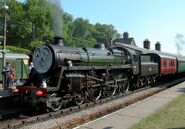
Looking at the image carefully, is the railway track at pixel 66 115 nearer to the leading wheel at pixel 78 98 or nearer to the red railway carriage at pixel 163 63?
the leading wheel at pixel 78 98

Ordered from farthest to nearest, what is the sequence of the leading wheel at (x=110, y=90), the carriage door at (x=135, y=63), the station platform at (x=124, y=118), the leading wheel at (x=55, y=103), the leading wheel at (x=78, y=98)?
the carriage door at (x=135, y=63)
the leading wheel at (x=110, y=90)
the leading wheel at (x=78, y=98)
the leading wheel at (x=55, y=103)
the station platform at (x=124, y=118)

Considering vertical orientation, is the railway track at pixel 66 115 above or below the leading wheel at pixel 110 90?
below

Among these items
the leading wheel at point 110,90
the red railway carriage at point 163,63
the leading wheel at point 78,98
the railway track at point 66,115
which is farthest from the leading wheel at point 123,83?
the red railway carriage at point 163,63

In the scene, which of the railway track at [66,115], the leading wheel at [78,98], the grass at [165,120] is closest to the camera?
the grass at [165,120]

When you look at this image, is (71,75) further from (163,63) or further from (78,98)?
(163,63)

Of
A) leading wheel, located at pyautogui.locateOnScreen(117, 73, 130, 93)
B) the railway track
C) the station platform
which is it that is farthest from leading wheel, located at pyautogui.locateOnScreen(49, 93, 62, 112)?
leading wheel, located at pyautogui.locateOnScreen(117, 73, 130, 93)

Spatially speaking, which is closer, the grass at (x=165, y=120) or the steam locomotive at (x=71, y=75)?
the grass at (x=165, y=120)

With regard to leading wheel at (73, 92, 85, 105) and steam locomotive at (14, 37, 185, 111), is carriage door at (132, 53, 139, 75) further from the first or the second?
leading wheel at (73, 92, 85, 105)

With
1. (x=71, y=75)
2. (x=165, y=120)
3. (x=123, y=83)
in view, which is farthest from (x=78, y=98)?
(x=123, y=83)

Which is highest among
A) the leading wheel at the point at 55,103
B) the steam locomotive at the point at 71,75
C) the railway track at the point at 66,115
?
the steam locomotive at the point at 71,75

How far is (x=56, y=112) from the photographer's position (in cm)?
1227

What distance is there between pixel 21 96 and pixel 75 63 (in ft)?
9.71

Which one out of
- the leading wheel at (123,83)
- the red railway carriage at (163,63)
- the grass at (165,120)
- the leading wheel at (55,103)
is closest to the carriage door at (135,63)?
the leading wheel at (123,83)

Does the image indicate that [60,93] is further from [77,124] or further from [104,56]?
[104,56]
